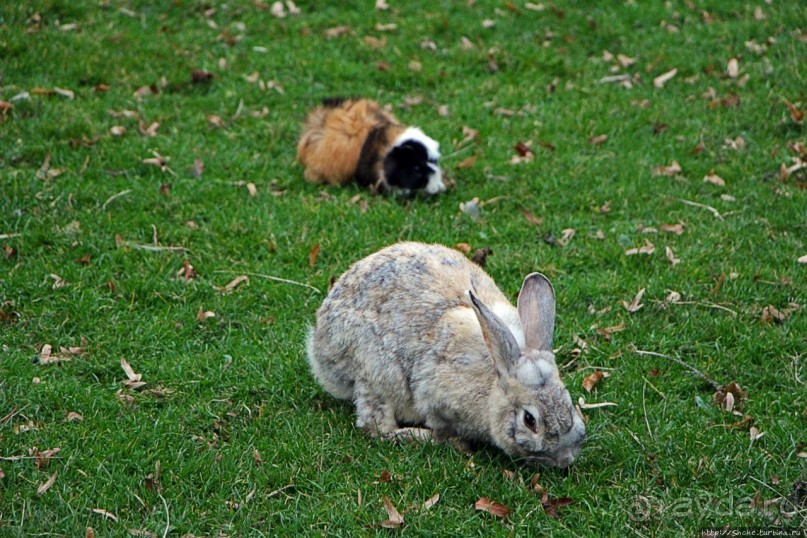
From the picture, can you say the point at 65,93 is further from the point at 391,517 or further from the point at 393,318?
the point at 391,517

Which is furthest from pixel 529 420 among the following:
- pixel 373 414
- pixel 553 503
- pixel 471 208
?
pixel 471 208

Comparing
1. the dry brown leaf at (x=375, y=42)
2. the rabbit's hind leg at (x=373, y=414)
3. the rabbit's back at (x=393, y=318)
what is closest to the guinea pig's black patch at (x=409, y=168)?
the rabbit's back at (x=393, y=318)

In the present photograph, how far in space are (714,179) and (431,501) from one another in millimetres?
4717

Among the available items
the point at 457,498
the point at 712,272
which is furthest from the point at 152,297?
the point at 712,272

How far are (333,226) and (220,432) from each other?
259 centimetres

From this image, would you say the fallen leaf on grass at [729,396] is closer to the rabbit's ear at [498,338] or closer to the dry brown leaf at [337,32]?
the rabbit's ear at [498,338]

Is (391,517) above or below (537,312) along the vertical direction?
below

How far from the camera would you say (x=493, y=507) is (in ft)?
15.5

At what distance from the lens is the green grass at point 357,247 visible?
486 centimetres

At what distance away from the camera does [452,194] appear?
27.1 ft

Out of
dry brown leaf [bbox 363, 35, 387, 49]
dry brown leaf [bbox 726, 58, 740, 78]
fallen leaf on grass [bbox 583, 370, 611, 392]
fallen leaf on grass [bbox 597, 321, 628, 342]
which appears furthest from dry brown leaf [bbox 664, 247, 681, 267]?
dry brown leaf [bbox 363, 35, 387, 49]

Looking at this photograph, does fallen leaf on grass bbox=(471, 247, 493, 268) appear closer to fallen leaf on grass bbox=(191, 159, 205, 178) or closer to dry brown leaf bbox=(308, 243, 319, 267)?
dry brown leaf bbox=(308, 243, 319, 267)

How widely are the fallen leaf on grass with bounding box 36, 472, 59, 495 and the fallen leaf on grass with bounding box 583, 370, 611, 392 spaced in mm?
3047

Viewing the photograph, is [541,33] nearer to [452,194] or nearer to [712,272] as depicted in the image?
[452,194]
